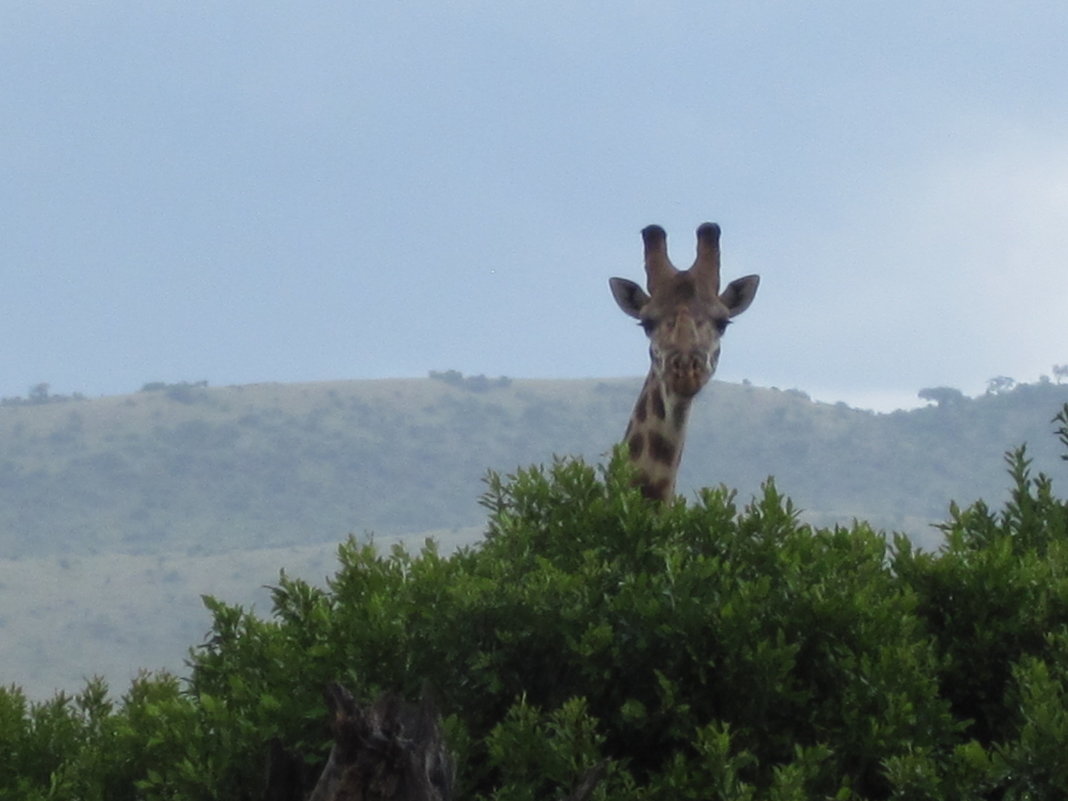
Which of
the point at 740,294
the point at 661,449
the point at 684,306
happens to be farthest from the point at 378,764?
the point at 740,294

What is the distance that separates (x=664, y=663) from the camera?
313 inches

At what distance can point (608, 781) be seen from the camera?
7.71 m

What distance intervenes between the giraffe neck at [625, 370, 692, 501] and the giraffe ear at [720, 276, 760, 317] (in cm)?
131

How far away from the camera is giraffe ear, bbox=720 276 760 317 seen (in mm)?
14758

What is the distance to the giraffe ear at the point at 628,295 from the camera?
14.6 m

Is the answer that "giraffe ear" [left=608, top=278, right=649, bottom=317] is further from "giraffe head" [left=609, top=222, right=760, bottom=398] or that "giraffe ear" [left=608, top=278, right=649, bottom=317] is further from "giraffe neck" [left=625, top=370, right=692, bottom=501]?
"giraffe neck" [left=625, top=370, right=692, bottom=501]

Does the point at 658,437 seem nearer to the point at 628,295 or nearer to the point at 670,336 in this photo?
the point at 670,336

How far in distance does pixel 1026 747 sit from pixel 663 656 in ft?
5.50

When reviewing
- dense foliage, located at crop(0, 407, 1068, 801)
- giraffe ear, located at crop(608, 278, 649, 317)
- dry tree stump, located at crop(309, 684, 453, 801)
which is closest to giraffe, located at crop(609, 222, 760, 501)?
giraffe ear, located at crop(608, 278, 649, 317)

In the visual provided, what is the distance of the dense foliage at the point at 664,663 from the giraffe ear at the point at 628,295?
5.33 meters

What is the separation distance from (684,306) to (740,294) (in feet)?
4.43

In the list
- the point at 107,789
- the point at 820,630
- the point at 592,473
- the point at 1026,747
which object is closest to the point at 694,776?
the point at 820,630

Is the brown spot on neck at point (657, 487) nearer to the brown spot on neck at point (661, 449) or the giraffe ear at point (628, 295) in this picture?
the brown spot on neck at point (661, 449)

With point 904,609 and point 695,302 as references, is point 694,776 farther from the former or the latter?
point 695,302
